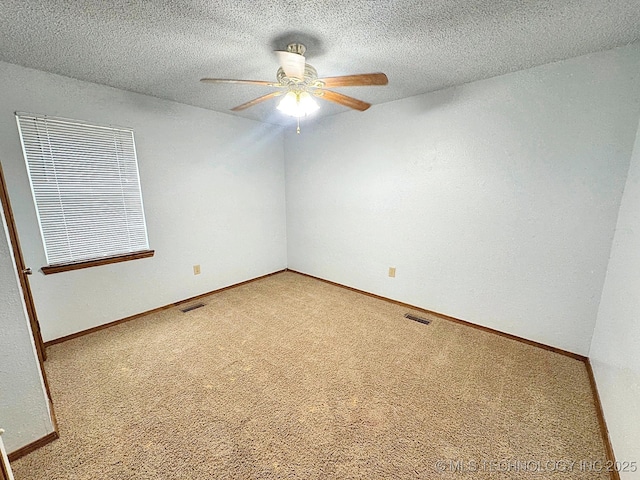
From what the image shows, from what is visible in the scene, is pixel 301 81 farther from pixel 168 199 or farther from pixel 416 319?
pixel 416 319

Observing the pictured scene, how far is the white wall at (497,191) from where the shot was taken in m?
1.74

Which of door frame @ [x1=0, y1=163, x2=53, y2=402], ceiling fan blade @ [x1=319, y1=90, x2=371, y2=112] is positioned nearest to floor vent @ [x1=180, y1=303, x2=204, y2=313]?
door frame @ [x1=0, y1=163, x2=53, y2=402]

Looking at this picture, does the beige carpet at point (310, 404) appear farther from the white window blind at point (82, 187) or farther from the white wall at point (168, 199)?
the white window blind at point (82, 187)

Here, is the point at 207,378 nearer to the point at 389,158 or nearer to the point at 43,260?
the point at 43,260

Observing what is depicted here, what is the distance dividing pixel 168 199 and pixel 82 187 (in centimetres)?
67

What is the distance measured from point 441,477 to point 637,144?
7.08 ft

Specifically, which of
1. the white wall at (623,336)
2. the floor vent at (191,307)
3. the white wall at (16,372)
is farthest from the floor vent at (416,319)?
the white wall at (16,372)

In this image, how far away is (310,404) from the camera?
61.4 inches

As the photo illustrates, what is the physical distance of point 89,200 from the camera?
7.23 feet

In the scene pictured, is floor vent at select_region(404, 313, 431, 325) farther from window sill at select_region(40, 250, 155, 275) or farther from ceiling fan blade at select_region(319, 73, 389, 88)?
window sill at select_region(40, 250, 155, 275)

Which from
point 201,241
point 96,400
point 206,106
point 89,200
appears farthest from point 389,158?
point 96,400

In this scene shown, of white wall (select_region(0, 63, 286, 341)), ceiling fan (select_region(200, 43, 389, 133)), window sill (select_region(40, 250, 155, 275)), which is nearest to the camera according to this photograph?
ceiling fan (select_region(200, 43, 389, 133))

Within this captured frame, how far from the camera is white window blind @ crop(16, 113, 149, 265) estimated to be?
6.44 ft

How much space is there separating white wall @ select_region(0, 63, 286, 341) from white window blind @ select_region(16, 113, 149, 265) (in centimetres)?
6
